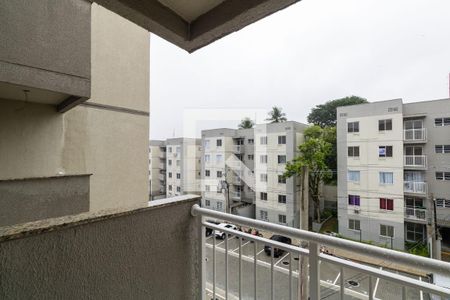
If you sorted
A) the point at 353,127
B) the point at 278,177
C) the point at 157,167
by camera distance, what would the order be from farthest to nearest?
1. the point at 157,167
2. the point at 278,177
3. the point at 353,127

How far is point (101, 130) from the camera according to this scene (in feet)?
10.3

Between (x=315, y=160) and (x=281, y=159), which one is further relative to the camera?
(x=281, y=159)

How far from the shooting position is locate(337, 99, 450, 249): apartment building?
841cm

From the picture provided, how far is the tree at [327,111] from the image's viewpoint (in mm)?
18031

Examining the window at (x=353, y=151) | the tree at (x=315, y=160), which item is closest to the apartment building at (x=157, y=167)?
the tree at (x=315, y=160)

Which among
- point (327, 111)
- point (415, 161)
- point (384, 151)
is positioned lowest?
point (415, 161)

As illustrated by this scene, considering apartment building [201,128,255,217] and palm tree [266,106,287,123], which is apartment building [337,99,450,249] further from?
palm tree [266,106,287,123]

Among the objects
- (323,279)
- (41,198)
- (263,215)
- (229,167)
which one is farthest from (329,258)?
(229,167)

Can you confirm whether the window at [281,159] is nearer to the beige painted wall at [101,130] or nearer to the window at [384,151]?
the window at [384,151]

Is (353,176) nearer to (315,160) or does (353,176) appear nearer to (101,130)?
(315,160)

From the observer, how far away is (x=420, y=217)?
8.53 meters

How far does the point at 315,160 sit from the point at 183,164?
29.8 feet

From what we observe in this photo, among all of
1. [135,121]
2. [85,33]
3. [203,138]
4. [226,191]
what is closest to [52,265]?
[85,33]

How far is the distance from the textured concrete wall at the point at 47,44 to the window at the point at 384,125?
978cm
